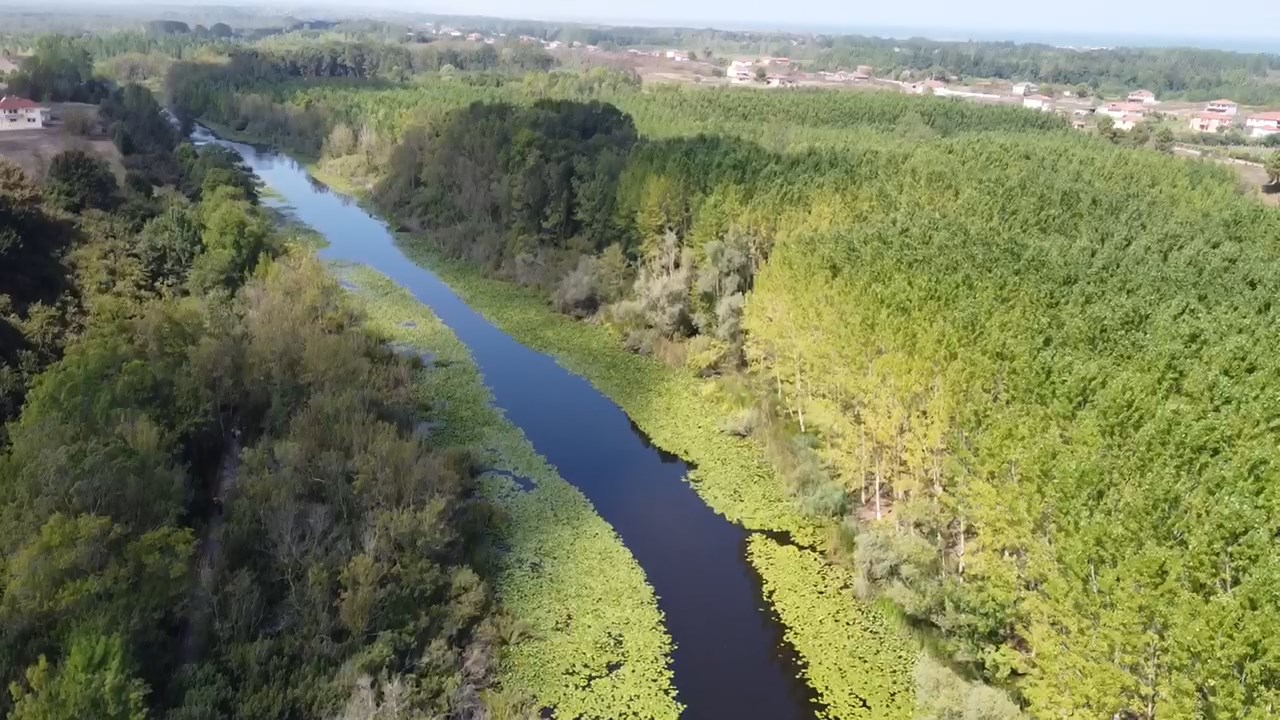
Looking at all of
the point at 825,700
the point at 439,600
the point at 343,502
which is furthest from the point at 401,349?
the point at 825,700

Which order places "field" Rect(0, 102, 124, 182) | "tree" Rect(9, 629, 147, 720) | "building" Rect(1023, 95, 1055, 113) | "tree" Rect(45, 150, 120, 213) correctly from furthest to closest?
"building" Rect(1023, 95, 1055, 113)
"field" Rect(0, 102, 124, 182)
"tree" Rect(45, 150, 120, 213)
"tree" Rect(9, 629, 147, 720)

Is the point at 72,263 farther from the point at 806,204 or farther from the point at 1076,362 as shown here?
the point at 1076,362

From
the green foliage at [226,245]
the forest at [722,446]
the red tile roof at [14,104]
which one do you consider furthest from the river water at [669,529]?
the red tile roof at [14,104]

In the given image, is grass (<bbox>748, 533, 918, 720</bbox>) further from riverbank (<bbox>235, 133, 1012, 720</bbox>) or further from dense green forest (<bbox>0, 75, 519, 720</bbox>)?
dense green forest (<bbox>0, 75, 519, 720</bbox>)

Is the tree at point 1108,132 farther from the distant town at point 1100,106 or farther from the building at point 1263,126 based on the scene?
the building at point 1263,126

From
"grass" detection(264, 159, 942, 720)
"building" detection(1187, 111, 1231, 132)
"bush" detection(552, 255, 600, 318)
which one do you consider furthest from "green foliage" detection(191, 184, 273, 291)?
"building" detection(1187, 111, 1231, 132)

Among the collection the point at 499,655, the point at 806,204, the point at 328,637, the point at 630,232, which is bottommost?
the point at 499,655
